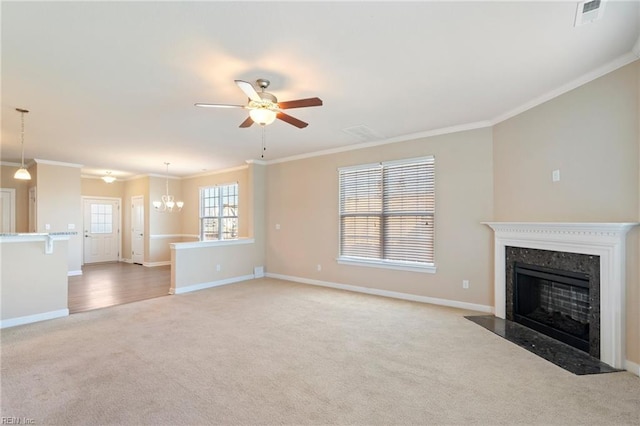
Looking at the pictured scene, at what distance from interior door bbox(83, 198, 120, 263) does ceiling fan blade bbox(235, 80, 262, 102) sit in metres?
8.79

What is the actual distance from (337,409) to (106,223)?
387 inches

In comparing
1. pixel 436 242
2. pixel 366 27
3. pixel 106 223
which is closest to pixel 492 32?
pixel 366 27

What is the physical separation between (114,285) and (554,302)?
724 centimetres

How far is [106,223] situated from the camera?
934 centimetres

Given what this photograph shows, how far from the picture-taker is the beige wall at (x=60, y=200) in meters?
6.67

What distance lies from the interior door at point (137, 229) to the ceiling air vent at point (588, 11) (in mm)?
9750

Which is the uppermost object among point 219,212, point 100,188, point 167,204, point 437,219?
point 100,188

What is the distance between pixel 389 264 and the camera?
513 centimetres

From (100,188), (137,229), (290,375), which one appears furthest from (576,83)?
(100,188)

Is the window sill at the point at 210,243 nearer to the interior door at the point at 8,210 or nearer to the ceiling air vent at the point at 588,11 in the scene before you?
the interior door at the point at 8,210

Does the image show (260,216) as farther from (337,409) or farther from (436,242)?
(337,409)

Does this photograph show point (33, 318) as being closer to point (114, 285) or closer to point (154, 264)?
point (114, 285)

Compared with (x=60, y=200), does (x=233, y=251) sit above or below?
below

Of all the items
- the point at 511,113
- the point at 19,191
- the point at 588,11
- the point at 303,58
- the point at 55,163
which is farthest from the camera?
the point at 19,191
